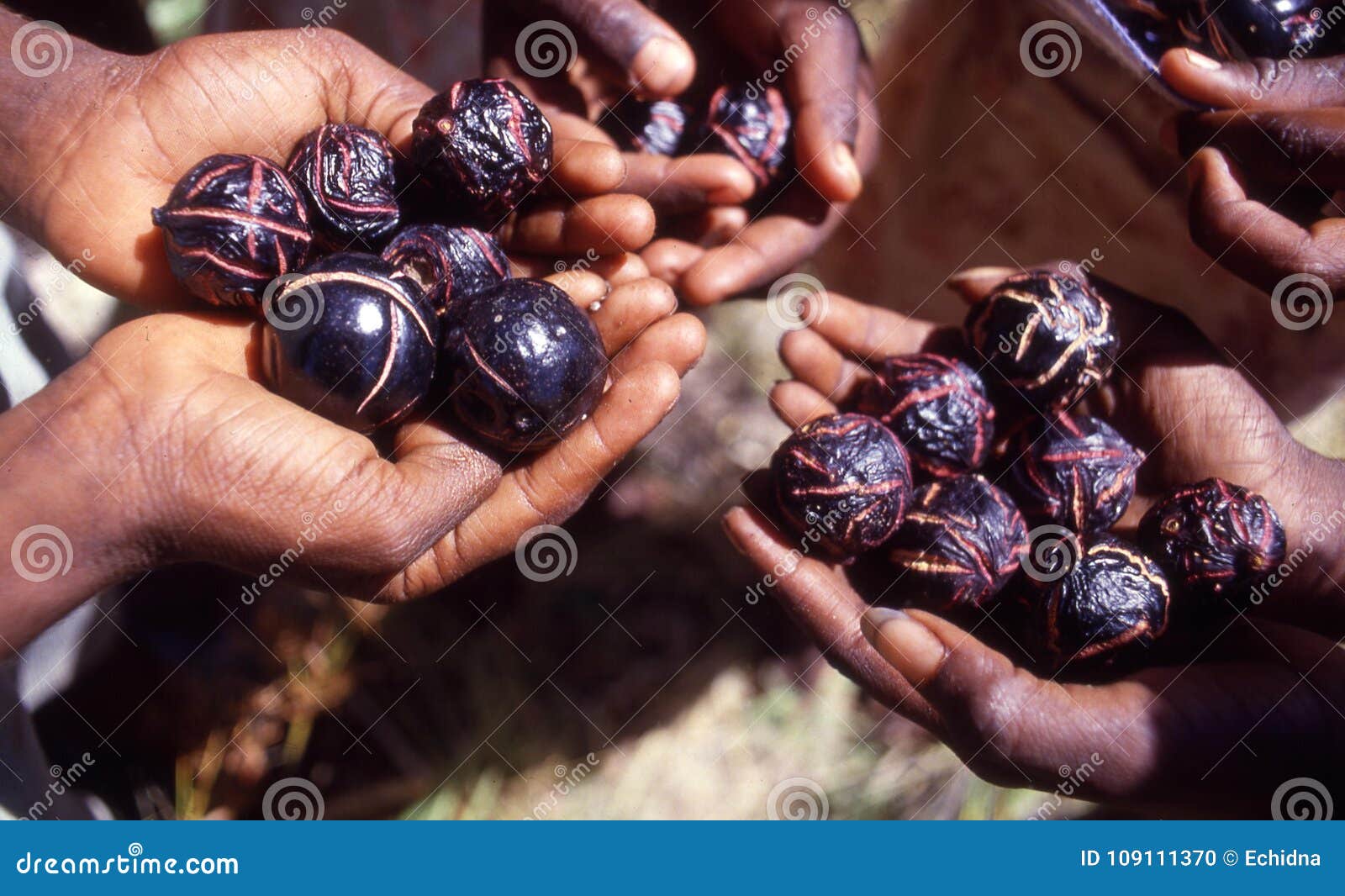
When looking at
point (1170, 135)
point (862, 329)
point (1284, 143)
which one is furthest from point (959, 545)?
point (1170, 135)

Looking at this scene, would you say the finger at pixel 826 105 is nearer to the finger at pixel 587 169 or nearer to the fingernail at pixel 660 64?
the fingernail at pixel 660 64

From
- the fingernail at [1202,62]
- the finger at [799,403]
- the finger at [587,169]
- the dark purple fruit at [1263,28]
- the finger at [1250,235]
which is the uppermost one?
the dark purple fruit at [1263,28]

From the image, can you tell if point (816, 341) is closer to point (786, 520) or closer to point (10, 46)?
point (786, 520)

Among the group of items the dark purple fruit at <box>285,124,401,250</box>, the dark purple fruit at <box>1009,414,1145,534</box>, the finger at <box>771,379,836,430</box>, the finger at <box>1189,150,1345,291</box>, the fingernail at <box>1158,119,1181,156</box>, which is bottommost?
the dark purple fruit at <box>285,124,401,250</box>

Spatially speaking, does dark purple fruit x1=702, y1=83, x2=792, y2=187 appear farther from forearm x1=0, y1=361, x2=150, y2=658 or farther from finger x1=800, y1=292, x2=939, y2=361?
forearm x1=0, y1=361, x2=150, y2=658

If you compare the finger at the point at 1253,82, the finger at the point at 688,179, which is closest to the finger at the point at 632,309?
the finger at the point at 688,179

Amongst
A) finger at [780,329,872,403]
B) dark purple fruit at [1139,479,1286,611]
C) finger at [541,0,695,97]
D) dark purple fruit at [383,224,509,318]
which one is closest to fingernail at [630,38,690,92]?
finger at [541,0,695,97]
